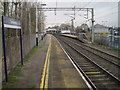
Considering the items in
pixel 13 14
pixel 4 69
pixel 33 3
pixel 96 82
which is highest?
pixel 33 3

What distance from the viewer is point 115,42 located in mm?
27062

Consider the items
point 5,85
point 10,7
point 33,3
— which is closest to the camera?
point 5,85

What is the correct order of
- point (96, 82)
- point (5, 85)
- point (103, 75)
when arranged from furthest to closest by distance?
point (103, 75), point (96, 82), point (5, 85)

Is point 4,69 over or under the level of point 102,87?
over

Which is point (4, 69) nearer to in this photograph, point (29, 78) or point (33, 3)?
point (29, 78)

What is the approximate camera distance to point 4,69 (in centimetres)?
870

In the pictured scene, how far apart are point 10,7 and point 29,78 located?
18.3 m

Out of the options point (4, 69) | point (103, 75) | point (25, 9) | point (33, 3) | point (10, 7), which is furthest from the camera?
point (33, 3)

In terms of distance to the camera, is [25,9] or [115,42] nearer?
[115,42]

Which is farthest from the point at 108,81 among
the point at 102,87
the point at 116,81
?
the point at 102,87

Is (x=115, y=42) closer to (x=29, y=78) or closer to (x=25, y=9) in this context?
(x=25, y=9)

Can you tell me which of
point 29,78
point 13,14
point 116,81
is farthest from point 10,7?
point 116,81

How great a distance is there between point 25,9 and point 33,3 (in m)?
9.28

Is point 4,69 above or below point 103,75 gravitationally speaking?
above
